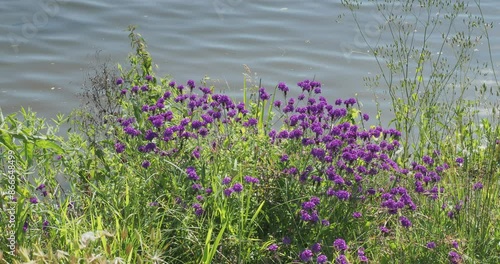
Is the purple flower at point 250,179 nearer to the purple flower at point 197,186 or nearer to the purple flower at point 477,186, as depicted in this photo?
the purple flower at point 197,186

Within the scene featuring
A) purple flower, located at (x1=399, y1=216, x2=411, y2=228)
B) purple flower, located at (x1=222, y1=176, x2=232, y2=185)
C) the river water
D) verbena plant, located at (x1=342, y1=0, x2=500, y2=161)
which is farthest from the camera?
the river water

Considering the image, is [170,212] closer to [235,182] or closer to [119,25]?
[235,182]

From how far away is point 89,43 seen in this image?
9219mm

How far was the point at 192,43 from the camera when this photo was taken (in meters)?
9.29

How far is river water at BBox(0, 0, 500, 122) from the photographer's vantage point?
27.3ft

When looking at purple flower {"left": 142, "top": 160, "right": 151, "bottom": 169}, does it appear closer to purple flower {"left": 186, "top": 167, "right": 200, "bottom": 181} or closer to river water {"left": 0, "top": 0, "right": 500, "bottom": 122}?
purple flower {"left": 186, "top": 167, "right": 200, "bottom": 181}

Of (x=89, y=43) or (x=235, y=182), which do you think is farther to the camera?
(x=89, y=43)

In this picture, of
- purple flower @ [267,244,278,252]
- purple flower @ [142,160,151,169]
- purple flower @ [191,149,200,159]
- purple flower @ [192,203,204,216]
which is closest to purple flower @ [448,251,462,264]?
purple flower @ [267,244,278,252]

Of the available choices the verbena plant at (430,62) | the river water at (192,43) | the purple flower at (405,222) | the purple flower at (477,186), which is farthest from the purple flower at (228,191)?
the river water at (192,43)

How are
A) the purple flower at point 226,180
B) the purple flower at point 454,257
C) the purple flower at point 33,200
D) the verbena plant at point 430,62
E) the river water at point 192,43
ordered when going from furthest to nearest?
the river water at point 192,43
the verbena plant at point 430,62
the purple flower at point 33,200
the purple flower at point 226,180
the purple flower at point 454,257

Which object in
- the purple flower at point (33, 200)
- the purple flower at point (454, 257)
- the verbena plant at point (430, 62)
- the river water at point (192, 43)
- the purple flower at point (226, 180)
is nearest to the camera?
the purple flower at point (454, 257)

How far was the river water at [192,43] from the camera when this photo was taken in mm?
8336

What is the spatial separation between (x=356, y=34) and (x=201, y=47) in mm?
1721

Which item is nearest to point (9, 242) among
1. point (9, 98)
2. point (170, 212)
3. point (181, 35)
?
point (170, 212)
